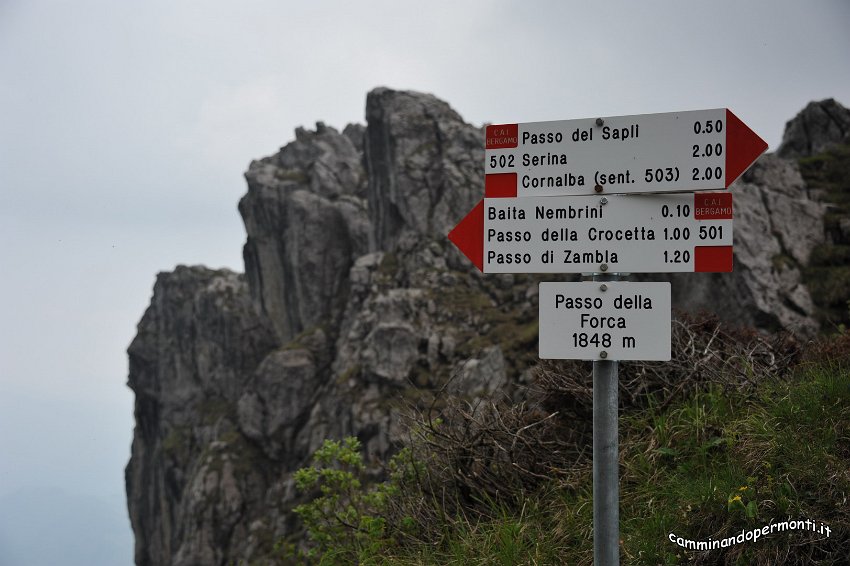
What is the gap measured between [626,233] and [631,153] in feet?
1.36

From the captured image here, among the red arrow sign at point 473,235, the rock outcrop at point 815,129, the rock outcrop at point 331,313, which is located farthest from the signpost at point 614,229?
the rock outcrop at point 815,129

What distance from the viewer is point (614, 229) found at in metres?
3.32

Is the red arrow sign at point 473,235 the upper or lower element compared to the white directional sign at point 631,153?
lower

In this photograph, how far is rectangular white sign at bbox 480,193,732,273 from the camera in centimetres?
325

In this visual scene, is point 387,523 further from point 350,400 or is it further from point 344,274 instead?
point 344,274

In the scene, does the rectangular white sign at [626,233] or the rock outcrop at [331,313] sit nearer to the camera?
the rectangular white sign at [626,233]

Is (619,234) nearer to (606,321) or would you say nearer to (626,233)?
(626,233)

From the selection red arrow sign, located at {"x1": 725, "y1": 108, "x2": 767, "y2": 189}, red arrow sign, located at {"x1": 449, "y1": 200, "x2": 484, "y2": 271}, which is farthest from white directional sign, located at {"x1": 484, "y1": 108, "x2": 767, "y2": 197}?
red arrow sign, located at {"x1": 449, "y1": 200, "x2": 484, "y2": 271}

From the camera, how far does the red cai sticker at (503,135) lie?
11.7ft

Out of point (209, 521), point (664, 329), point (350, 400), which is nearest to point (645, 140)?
point (664, 329)

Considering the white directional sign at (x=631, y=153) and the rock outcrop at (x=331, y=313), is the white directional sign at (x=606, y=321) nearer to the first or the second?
the white directional sign at (x=631, y=153)

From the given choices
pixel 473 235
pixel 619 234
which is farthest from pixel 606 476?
pixel 473 235

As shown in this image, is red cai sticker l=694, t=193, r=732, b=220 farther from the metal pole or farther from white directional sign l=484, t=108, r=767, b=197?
the metal pole

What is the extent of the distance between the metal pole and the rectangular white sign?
23.6 inches
